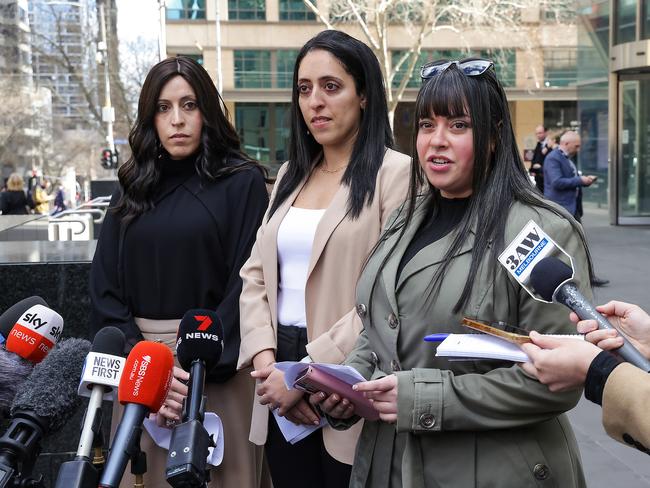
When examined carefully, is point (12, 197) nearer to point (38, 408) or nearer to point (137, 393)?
point (38, 408)

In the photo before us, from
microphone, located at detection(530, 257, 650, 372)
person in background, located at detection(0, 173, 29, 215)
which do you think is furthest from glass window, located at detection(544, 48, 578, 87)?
microphone, located at detection(530, 257, 650, 372)

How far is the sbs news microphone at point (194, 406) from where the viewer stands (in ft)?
6.54

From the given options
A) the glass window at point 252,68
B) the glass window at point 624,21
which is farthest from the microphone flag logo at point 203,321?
the glass window at point 252,68

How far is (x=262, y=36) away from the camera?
48.8m

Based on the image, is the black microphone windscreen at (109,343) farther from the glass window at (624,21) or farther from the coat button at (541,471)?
the glass window at (624,21)

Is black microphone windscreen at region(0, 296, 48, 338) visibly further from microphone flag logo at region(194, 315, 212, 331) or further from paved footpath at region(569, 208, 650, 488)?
paved footpath at region(569, 208, 650, 488)

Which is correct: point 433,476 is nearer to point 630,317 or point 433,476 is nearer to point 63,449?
point 630,317

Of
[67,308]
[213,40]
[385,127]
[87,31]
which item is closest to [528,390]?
[385,127]

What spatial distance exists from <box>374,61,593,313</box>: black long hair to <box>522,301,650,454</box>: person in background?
0.29 m

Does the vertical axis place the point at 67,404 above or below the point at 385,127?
below

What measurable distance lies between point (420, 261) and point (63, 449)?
10.3 ft

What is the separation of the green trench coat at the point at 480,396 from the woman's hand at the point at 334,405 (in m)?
0.25

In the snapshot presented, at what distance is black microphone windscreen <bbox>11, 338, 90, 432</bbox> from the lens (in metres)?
2.24

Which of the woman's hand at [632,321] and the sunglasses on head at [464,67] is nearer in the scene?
the woman's hand at [632,321]
